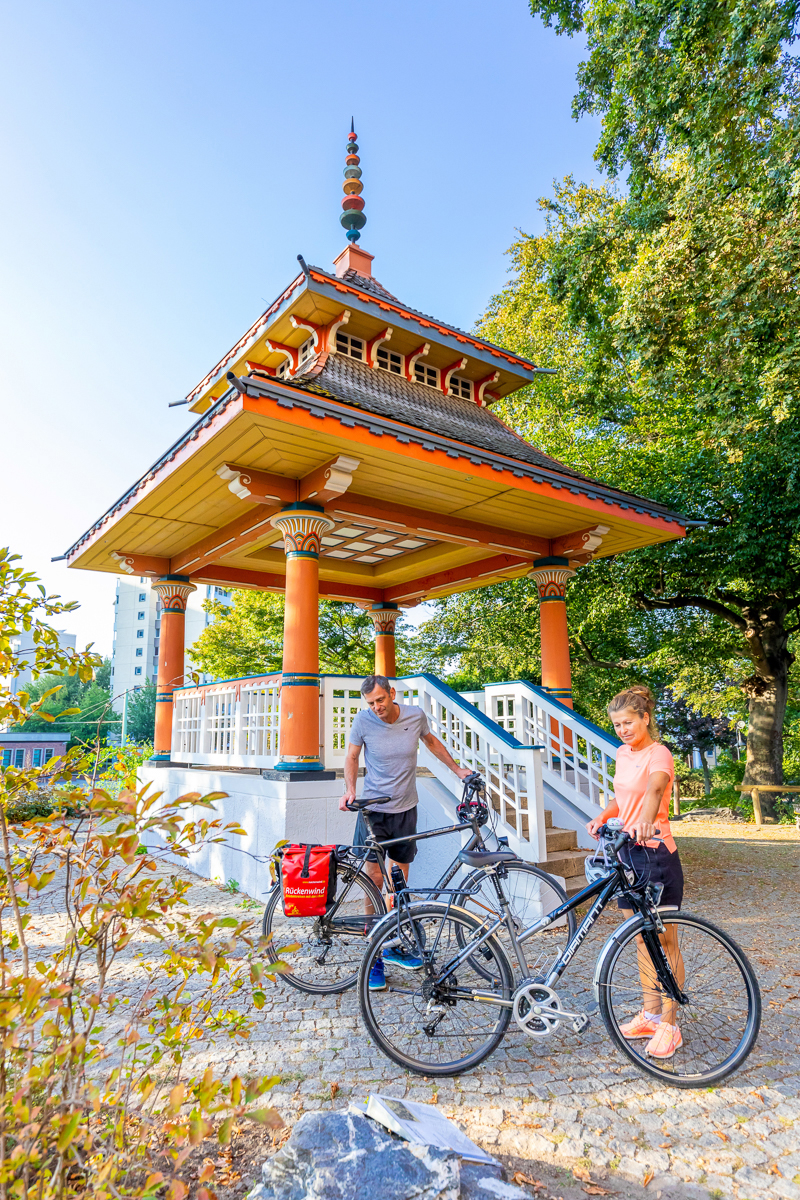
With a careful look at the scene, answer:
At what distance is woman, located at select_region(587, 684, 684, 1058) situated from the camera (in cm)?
324

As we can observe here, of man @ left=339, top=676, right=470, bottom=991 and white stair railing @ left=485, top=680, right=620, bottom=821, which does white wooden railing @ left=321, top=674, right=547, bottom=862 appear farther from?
man @ left=339, top=676, right=470, bottom=991

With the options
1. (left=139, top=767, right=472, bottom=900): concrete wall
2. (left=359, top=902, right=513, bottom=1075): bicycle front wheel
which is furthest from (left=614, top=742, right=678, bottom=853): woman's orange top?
(left=139, top=767, right=472, bottom=900): concrete wall

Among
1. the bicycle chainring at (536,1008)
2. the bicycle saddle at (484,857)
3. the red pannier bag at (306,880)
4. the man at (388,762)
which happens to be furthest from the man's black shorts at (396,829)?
the bicycle chainring at (536,1008)

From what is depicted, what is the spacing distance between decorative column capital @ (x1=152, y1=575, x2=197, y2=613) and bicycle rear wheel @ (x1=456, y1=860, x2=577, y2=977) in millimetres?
6450

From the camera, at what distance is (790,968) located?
15.8 feet

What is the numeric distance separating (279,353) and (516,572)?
4534 millimetres

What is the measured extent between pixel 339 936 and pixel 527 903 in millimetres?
1183

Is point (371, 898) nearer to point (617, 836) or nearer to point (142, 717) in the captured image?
point (617, 836)

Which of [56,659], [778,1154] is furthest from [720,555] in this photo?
[56,659]

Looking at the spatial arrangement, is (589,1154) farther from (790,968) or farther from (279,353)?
(279,353)

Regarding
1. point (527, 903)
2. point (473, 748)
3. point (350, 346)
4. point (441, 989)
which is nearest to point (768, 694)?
point (473, 748)

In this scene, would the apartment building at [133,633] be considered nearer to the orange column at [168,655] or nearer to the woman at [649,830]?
the orange column at [168,655]

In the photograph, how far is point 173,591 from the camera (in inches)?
383

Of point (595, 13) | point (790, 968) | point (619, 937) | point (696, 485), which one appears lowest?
point (790, 968)
